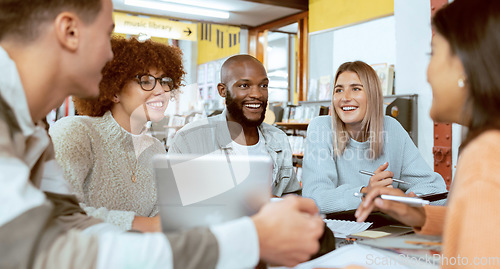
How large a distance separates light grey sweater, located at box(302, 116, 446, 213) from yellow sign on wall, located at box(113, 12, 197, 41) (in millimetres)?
5137

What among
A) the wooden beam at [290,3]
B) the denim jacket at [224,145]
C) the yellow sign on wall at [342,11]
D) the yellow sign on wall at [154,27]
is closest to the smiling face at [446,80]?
the denim jacket at [224,145]

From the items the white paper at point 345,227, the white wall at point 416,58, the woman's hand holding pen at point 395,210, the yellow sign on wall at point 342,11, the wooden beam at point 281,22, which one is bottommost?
the white paper at point 345,227

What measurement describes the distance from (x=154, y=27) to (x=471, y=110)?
6.57 m

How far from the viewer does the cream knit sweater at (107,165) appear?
1446mm

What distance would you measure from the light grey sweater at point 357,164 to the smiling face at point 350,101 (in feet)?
0.38

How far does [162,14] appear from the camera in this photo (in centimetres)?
691

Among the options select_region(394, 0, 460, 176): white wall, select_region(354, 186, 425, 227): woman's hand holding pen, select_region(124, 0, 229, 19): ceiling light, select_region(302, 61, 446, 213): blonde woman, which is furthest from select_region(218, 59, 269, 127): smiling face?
select_region(124, 0, 229, 19): ceiling light

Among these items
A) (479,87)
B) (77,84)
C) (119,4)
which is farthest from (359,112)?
(119,4)

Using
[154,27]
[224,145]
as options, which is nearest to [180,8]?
[154,27]

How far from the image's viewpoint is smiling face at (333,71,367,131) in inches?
93.3

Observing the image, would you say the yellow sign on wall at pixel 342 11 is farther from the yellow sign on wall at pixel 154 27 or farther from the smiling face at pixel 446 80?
the smiling face at pixel 446 80

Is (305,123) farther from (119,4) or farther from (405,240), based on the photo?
(405,240)

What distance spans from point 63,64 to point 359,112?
6.10 feet

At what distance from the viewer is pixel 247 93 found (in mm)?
2629
